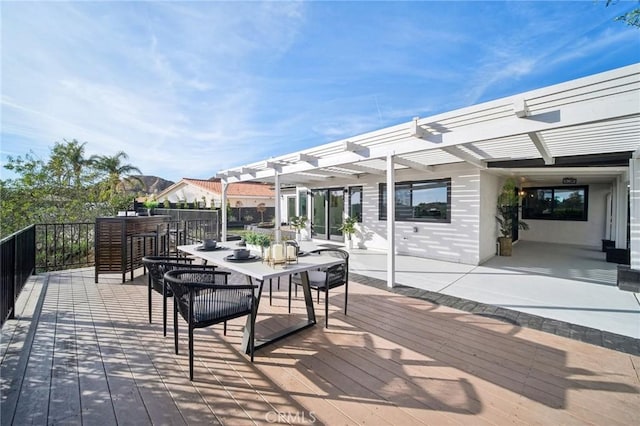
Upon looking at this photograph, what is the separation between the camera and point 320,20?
17.0ft

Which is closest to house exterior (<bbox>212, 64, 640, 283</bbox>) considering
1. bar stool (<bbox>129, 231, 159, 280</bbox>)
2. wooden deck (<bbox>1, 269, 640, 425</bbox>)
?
wooden deck (<bbox>1, 269, 640, 425</bbox>)

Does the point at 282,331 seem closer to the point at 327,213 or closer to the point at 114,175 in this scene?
the point at 327,213

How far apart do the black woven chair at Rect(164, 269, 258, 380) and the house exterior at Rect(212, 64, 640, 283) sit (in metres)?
2.67

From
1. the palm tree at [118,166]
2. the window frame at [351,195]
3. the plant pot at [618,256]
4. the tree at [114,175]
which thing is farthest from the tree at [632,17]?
the palm tree at [118,166]

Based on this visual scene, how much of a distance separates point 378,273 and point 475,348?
2782 mm

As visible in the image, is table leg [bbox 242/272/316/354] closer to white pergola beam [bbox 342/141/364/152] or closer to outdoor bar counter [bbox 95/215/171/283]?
white pergola beam [bbox 342/141/364/152]

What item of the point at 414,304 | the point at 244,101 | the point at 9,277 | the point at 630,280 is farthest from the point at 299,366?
the point at 244,101

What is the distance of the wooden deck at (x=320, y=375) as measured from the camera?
163 cm

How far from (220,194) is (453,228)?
15960mm

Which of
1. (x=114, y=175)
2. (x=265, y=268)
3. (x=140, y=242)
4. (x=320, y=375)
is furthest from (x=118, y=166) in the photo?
Result: (x=320, y=375)

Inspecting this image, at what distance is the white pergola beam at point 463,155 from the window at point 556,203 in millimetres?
5227

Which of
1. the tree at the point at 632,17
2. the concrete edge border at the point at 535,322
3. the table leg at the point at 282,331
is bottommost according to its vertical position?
the concrete edge border at the point at 535,322

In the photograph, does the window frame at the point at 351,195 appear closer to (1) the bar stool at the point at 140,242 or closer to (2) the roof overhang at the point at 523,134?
(2) the roof overhang at the point at 523,134

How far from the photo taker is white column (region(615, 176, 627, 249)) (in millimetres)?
6215
